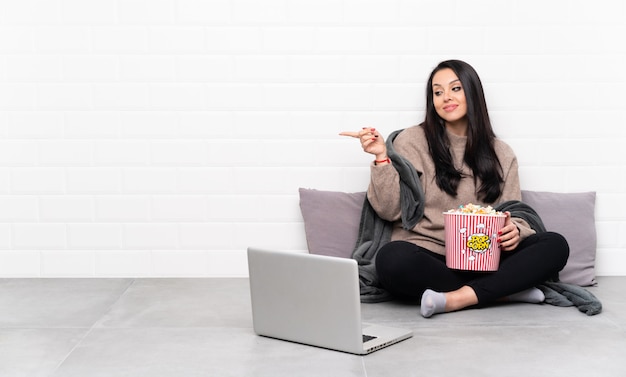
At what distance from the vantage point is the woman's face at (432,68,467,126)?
3.40 m

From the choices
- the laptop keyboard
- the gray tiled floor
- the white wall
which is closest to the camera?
the gray tiled floor

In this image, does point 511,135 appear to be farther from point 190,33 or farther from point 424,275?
point 190,33

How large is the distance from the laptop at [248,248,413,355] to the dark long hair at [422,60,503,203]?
86cm

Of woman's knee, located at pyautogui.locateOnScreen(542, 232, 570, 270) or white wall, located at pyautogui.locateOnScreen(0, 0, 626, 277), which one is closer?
woman's knee, located at pyautogui.locateOnScreen(542, 232, 570, 270)

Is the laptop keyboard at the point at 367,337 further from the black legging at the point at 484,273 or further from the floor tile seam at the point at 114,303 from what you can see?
the floor tile seam at the point at 114,303

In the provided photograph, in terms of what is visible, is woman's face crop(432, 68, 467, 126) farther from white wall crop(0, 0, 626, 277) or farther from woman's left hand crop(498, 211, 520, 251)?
woman's left hand crop(498, 211, 520, 251)

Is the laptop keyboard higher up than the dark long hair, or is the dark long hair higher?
the dark long hair

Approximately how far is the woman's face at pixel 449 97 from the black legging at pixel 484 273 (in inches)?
24.1

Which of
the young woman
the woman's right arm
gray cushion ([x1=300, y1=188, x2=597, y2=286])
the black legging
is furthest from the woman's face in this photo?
the black legging

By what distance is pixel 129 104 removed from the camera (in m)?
3.63

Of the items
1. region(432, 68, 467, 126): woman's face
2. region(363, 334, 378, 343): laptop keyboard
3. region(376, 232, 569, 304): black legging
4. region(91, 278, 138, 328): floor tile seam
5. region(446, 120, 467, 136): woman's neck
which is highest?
region(432, 68, 467, 126): woman's face

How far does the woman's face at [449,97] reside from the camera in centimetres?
340

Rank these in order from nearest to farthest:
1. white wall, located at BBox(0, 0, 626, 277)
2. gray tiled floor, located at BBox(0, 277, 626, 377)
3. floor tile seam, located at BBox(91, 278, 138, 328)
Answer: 1. gray tiled floor, located at BBox(0, 277, 626, 377)
2. floor tile seam, located at BBox(91, 278, 138, 328)
3. white wall, located at BBox(0, 0, 626, 277)

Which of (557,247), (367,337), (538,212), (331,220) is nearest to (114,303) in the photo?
(331,220)
